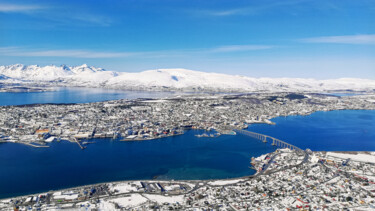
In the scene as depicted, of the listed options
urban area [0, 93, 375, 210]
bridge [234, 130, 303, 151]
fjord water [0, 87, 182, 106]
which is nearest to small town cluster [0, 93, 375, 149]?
urban area [0, 93, 375, 210]

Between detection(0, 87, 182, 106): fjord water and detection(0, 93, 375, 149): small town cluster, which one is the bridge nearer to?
detection(0, 93, 375, 149): small town cluster

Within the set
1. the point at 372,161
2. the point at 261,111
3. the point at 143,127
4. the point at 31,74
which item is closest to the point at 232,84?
the point at 261,111

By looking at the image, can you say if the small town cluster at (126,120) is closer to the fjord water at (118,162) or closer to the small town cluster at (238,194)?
the fjord water at (118,162)

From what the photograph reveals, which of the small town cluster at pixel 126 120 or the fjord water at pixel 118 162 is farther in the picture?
the small town cluster at pixel 126 120

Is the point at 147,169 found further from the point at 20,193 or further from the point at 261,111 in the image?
the point at 261,111

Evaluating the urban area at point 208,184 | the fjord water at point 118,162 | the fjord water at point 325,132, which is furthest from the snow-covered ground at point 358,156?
the fjord water at point 118,162

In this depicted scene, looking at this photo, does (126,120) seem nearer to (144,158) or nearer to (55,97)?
(144,158)
